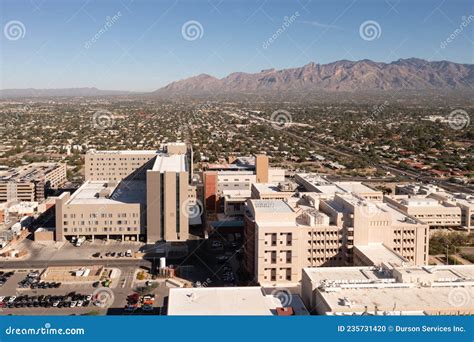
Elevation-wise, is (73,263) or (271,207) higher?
(271,207)

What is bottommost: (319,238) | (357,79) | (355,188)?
(319,238)

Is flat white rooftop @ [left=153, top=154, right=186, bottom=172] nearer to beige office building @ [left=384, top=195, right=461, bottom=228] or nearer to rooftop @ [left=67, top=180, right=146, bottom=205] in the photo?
Answer: rooftop @ [left=67, top=180, right=146, bottom=205]

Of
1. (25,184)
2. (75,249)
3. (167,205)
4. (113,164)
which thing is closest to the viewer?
(75,249)

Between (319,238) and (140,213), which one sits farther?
(140,213)

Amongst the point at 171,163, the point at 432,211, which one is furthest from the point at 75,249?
the point at 432,211

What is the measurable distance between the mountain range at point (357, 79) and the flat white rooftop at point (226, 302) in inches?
3587

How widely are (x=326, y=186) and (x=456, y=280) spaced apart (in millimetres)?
7074

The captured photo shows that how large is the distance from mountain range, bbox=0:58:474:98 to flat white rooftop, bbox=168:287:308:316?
91101mm

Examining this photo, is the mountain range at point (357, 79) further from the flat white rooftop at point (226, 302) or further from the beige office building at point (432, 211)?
the flat white rooftop at point (226, 302)

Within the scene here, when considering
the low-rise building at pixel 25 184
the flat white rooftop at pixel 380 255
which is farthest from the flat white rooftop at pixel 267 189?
the low-rise building at pixel 25 184

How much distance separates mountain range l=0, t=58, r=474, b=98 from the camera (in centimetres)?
9675

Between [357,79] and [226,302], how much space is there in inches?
4099

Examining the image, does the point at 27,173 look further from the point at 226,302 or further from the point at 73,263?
the point at 226,302

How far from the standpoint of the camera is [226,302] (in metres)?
7.35
